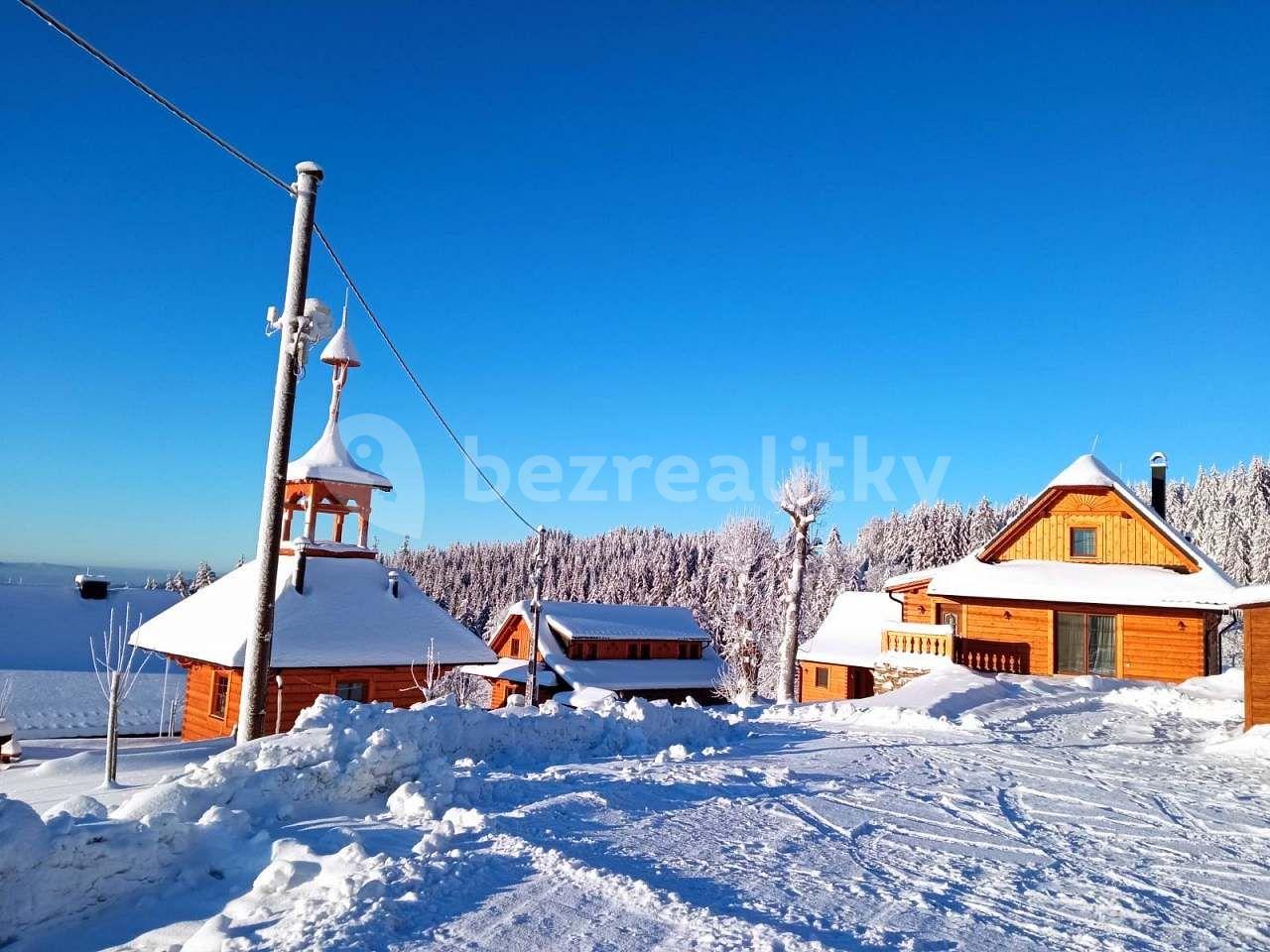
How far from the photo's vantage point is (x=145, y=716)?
3353 centimetres

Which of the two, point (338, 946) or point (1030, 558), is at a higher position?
point (1030, 558)

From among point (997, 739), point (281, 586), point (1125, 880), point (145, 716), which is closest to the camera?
point (1125, 880)

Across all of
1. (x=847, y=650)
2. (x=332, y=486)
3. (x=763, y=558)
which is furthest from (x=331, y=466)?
(x=763, y=558)

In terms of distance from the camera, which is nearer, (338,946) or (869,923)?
(338,946)

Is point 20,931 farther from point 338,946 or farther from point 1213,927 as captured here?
point 1213,927

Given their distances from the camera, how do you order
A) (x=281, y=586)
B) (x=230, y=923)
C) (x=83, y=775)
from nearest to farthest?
(x=230, y=923)
(x=83, y=775)
(x=281, y=586)

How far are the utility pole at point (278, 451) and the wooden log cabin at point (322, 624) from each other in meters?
11.2

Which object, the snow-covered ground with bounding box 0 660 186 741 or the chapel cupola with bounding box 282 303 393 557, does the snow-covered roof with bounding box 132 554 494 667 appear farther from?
the snow-covered ground with bounding box 0 660 186 741

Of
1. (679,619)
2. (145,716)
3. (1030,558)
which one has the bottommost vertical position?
(145,716)

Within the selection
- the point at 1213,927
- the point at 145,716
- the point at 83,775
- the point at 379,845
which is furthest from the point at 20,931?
the point at 145,716

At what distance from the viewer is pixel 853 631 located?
1194 inches

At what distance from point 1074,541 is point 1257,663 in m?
11.4

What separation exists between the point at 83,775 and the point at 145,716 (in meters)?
30.8

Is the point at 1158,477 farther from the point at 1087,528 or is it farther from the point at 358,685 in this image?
the point at 358,685
